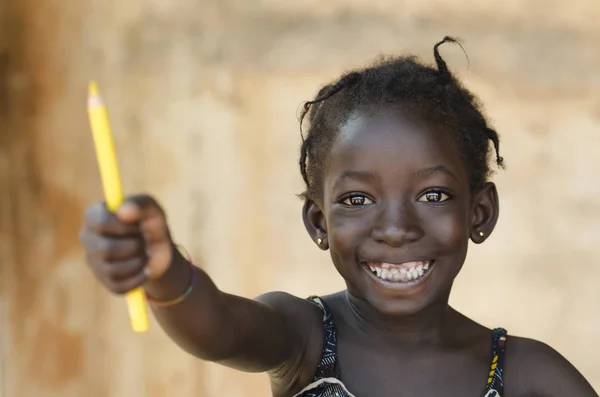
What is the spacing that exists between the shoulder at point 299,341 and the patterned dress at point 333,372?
0.01 m

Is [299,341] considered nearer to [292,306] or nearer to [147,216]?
[292,306]


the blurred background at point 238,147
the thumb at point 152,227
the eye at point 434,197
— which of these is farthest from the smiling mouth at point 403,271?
the blurred background at point 238,147

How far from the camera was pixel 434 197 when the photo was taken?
1.97m

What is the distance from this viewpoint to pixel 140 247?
132cm

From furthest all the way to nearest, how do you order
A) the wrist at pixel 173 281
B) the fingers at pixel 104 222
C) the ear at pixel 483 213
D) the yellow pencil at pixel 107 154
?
the ear at pixel 483 213, the wrist at pixel 173 281, the fingers at pixel 104 222, the yellow pencil at pixel 107 154

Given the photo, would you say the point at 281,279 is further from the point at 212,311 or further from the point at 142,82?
the point at 212,311

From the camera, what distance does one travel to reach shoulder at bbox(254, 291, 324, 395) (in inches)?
79.4

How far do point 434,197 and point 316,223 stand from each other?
0.96ft

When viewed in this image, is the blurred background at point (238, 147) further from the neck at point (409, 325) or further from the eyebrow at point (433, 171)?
the eyebrow at point (433, 171)

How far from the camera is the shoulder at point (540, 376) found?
2.04 metres

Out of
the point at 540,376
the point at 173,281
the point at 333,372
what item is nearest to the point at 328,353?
the point at 333,372

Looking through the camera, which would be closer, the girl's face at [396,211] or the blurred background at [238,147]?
the girl's face at [396,211]

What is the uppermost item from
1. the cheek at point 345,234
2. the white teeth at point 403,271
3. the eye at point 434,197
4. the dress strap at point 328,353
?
the eye at point 434,197

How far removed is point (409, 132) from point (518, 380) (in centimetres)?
54
